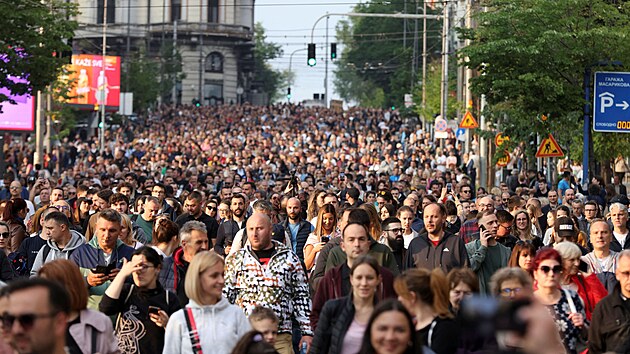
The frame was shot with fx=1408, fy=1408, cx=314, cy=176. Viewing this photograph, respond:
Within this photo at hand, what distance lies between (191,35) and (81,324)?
4824 inches

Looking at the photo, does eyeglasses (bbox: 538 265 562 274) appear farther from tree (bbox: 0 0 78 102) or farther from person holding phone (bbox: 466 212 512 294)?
tree (bbox: 0 0 78 102)

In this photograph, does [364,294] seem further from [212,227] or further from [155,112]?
[155,112]

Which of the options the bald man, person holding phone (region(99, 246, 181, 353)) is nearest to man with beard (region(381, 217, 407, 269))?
the bald man

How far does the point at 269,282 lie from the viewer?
10.2 metres

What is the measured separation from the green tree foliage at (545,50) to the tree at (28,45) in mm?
10954

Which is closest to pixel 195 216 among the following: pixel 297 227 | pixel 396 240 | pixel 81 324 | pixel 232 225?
pixel 232 225

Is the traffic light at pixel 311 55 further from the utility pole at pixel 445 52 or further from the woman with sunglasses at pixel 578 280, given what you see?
the woman with sunglasses at pixel 578 280

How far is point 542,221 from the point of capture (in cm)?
1866

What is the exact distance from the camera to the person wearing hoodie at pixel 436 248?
39.9 ft

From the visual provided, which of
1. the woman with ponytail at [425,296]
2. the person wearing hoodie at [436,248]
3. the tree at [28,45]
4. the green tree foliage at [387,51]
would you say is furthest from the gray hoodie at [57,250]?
the green tree foliage at [387,51]

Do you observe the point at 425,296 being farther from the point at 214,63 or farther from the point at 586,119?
the point at 214,63

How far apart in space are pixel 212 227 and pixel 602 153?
20.1 m

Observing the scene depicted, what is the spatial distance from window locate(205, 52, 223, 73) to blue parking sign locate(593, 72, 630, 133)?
109109mm

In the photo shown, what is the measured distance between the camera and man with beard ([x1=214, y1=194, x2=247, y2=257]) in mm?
15330
